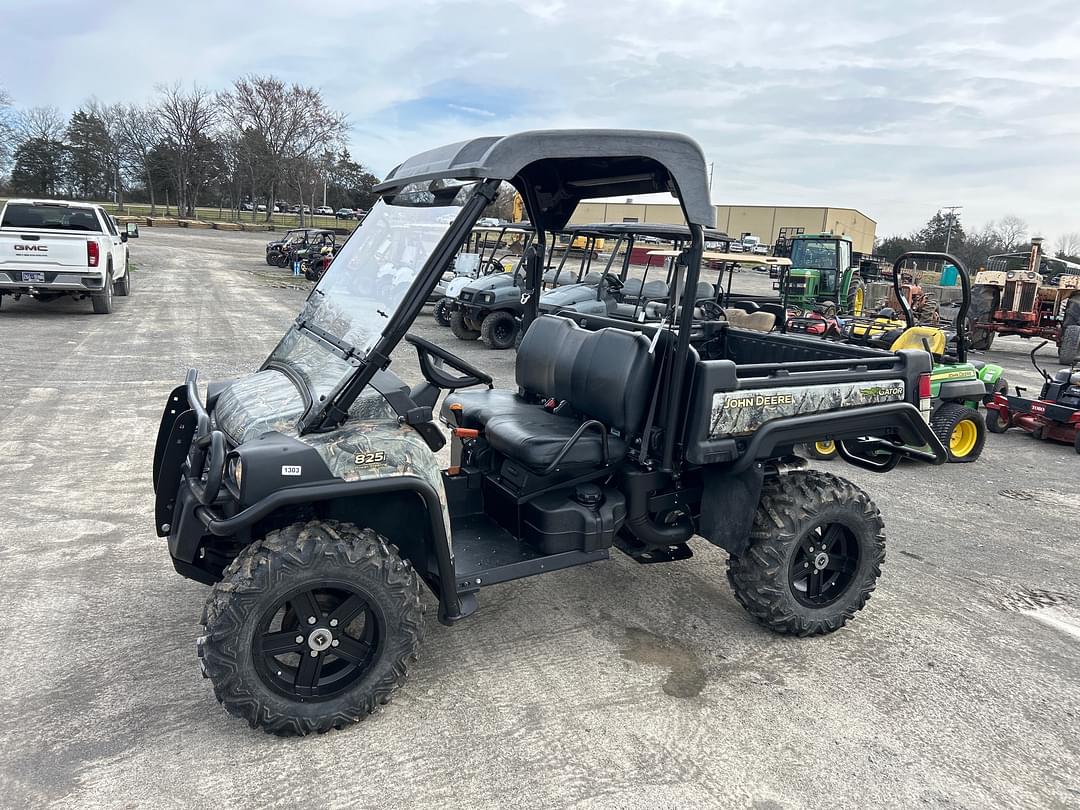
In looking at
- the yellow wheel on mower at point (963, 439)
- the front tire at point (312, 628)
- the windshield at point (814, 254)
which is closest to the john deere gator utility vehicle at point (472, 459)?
the front tire at point (312, 628)

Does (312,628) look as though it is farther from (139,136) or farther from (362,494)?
(139,136)

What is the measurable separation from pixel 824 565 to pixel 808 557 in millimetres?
120

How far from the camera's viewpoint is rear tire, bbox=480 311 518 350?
12219mm

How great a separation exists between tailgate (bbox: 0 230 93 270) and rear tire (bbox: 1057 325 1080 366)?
1628 centimetres

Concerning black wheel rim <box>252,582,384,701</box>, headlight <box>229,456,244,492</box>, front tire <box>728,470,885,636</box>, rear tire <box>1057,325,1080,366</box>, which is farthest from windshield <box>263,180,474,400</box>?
rear tire <box>1057,325,1080,366</box>

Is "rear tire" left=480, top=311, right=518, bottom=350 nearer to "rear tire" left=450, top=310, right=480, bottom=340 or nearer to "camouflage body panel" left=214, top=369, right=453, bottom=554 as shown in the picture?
"rear tire" left=450, top=310, right=480, bottom=340

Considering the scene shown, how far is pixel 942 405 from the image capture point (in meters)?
7.08

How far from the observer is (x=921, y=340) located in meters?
7.53

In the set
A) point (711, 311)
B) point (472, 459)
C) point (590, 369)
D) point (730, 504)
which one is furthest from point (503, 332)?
point (730, 504)

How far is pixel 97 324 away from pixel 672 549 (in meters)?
11.2

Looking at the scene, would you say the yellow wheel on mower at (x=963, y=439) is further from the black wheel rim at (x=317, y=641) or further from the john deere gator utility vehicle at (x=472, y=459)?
the black wheel rim at (x=317, y=641)

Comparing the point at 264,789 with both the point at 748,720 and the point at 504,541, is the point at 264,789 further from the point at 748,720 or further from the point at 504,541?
the point at 748,720

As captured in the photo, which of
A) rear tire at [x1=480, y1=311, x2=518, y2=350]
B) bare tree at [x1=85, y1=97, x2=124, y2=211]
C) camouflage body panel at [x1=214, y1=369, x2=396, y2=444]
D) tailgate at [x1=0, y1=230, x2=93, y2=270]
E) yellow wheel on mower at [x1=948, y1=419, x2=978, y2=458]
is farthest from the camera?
bare tree at [x1=85, y1=97, x2=124, y2=211]

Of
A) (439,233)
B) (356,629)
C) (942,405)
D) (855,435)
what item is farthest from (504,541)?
(942,405)
